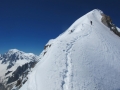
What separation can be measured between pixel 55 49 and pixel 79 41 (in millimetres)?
4908

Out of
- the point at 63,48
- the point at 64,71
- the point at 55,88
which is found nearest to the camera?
the point at 55,88

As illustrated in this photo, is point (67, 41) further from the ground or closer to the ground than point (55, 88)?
further from the ground

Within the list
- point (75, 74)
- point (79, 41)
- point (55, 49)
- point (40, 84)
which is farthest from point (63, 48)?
point (40, 84)

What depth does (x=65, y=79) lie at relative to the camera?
57.4ft

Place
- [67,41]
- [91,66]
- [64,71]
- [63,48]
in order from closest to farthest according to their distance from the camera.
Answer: [64,71]
[91,66]
[63,48]
[67,41]

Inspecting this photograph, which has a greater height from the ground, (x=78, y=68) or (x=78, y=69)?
(x=78, y=68)

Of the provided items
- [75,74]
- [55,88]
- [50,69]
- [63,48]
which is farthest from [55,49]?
[55,88]

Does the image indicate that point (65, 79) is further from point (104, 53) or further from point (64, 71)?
point (104, 53)

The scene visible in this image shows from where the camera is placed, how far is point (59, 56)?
69.5 ft

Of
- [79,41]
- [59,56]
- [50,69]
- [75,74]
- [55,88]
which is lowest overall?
[55,88]

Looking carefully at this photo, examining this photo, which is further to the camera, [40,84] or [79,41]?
[79,41]

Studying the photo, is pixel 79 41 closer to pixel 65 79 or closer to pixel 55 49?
pixel 55 49

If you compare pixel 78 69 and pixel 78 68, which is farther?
pixel 78 68

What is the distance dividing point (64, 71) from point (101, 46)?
10.5 metres
